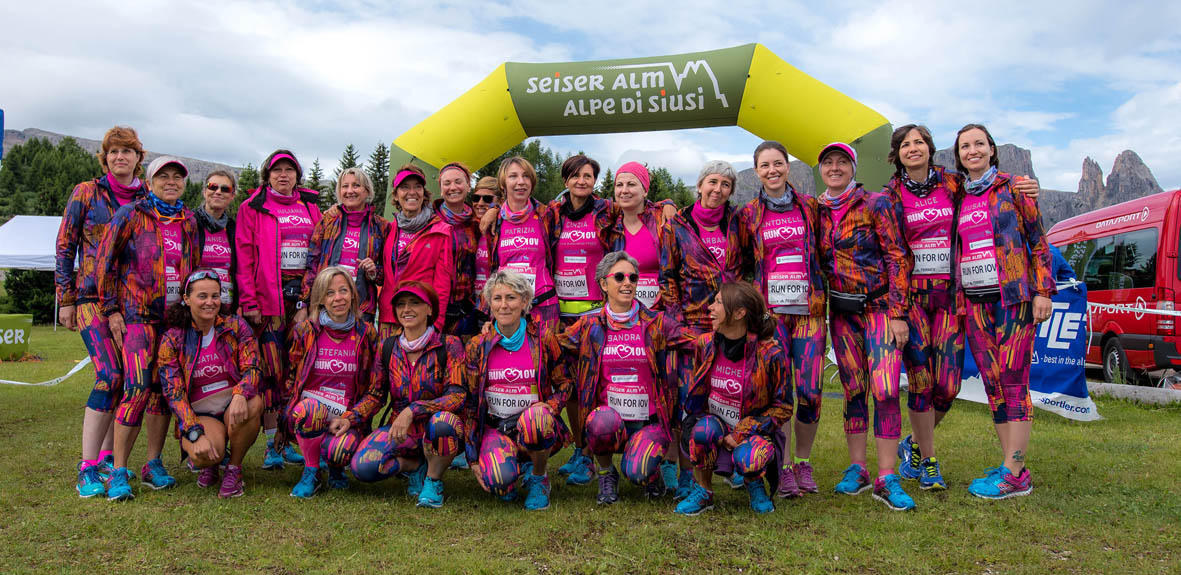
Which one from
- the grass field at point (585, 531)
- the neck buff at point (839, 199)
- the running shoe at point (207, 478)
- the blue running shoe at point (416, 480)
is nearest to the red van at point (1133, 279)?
the grass field at point (585, 531)

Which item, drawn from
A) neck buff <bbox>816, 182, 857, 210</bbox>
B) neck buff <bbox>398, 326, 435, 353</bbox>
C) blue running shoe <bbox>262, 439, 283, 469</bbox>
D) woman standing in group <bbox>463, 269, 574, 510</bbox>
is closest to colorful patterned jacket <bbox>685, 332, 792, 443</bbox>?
neck buff <bbox>816, 182, 857, 210</bbox>

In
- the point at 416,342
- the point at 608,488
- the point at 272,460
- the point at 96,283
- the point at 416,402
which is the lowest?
the point at 272,460

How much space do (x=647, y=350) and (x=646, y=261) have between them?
0.73 m

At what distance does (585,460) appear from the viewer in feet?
14.5

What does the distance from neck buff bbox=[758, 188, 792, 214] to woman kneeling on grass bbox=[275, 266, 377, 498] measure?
7.62ft

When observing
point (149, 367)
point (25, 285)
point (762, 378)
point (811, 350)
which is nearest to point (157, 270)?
point (149, 367)

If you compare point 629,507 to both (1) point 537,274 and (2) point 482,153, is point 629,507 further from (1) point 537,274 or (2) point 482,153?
(2) point 482,153

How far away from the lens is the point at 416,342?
399 centimetres

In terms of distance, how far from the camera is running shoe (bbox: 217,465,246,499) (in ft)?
12.9

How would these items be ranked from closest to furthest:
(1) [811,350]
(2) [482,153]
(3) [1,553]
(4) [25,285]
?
(3) [1,553]
(1) [811,350]
(2) [482,153]
(4) [25,285]

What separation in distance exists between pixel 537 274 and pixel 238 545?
6.74 feet

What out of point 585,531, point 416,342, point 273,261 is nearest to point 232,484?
point 416,342

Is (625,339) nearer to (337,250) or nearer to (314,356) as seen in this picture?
(314,356)

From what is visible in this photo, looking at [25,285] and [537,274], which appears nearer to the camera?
[537,274]
